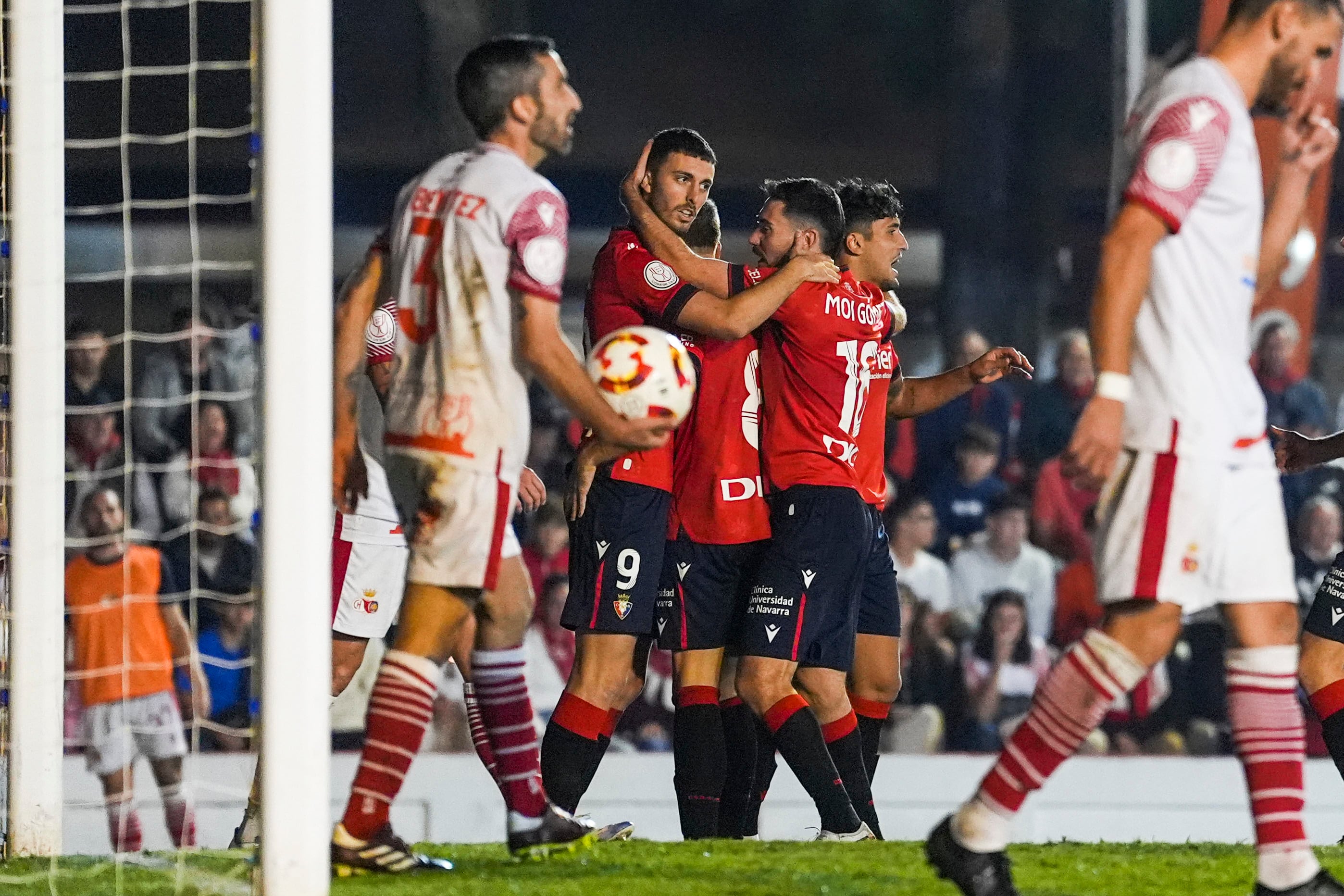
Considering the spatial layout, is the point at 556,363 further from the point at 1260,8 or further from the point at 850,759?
the point at 850,759

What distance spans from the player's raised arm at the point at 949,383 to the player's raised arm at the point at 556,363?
5.98 ft

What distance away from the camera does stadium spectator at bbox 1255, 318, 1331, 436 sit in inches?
378

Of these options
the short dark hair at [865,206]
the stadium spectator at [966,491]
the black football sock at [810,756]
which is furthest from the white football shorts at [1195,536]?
the stadium spectator at [966,491]

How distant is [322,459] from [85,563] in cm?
423

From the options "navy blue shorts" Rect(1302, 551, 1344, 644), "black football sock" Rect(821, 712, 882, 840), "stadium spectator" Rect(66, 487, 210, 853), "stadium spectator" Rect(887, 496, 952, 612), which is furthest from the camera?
"stadium spectator" Rect(887, 496, 952, 612)

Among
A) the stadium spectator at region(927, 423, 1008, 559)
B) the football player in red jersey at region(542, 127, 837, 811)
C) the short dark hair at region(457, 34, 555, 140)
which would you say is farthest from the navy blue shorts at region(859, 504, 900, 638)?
the stadium spectator at region(927, 423, 1008, 559)

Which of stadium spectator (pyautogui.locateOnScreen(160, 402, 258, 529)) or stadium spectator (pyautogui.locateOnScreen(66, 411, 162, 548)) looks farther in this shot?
stadium spectator (pyautogui.locateOnScreen(66, 411, 162, 548))

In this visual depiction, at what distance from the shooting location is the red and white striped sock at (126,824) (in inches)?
263

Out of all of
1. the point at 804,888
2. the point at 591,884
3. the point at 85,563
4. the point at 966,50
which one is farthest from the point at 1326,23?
the point at 966,50

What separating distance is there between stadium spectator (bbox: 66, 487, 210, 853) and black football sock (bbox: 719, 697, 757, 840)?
2.30 m

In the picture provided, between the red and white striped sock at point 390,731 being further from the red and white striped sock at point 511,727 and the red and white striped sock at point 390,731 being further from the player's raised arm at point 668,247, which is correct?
the player's raised arm at point 668,247

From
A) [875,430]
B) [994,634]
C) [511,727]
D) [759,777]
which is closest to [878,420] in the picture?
[875,430]

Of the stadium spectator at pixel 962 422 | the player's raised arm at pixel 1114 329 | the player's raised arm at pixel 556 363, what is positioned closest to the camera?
the player's raised arm at pixel 1114 329

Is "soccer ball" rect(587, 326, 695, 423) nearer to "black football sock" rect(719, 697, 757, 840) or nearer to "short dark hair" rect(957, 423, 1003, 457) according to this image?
"black football sock" rect(719, 697, 757, 840)
